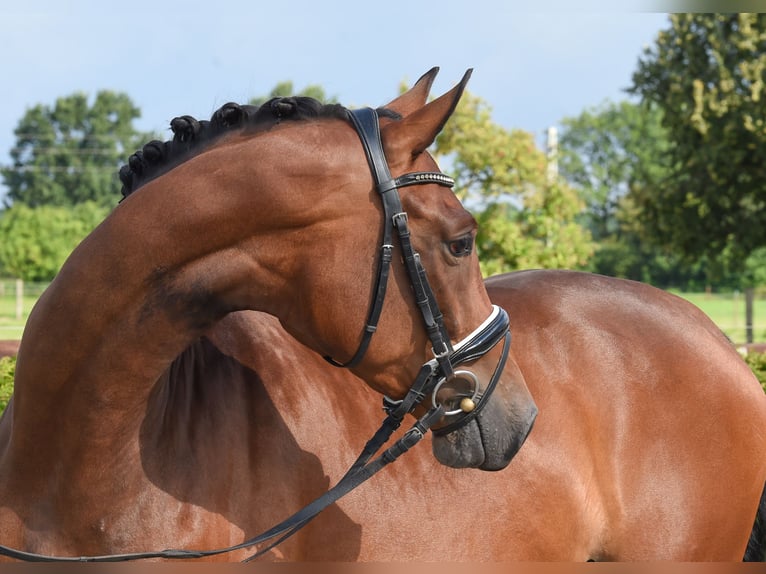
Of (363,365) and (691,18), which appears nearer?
(363,365)

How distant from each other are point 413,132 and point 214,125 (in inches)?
23.5

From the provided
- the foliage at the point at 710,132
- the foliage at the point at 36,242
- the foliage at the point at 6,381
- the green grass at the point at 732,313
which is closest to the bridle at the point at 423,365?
the foliage at the point at 6,381

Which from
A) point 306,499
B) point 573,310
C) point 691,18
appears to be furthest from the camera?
point 691,18

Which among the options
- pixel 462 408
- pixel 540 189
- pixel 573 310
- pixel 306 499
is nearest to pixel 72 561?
pixel 306 499

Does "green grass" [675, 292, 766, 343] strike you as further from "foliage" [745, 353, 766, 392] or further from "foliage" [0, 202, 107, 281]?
"foliage" [0, 202, 107, 281]

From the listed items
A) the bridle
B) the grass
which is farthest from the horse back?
the grass

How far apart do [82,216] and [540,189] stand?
32537 mm

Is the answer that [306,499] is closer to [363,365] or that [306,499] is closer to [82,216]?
[363,365]

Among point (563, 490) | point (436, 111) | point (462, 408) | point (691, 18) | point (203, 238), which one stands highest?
point (691, 18)

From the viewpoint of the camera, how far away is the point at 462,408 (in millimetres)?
2273

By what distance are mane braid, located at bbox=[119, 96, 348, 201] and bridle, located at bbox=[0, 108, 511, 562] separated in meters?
0.14

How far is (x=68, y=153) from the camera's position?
2071 inches

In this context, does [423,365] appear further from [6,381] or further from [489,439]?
[6,381]

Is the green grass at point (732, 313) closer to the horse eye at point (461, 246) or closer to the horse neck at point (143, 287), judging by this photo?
the horse eye at point (461, 246)
